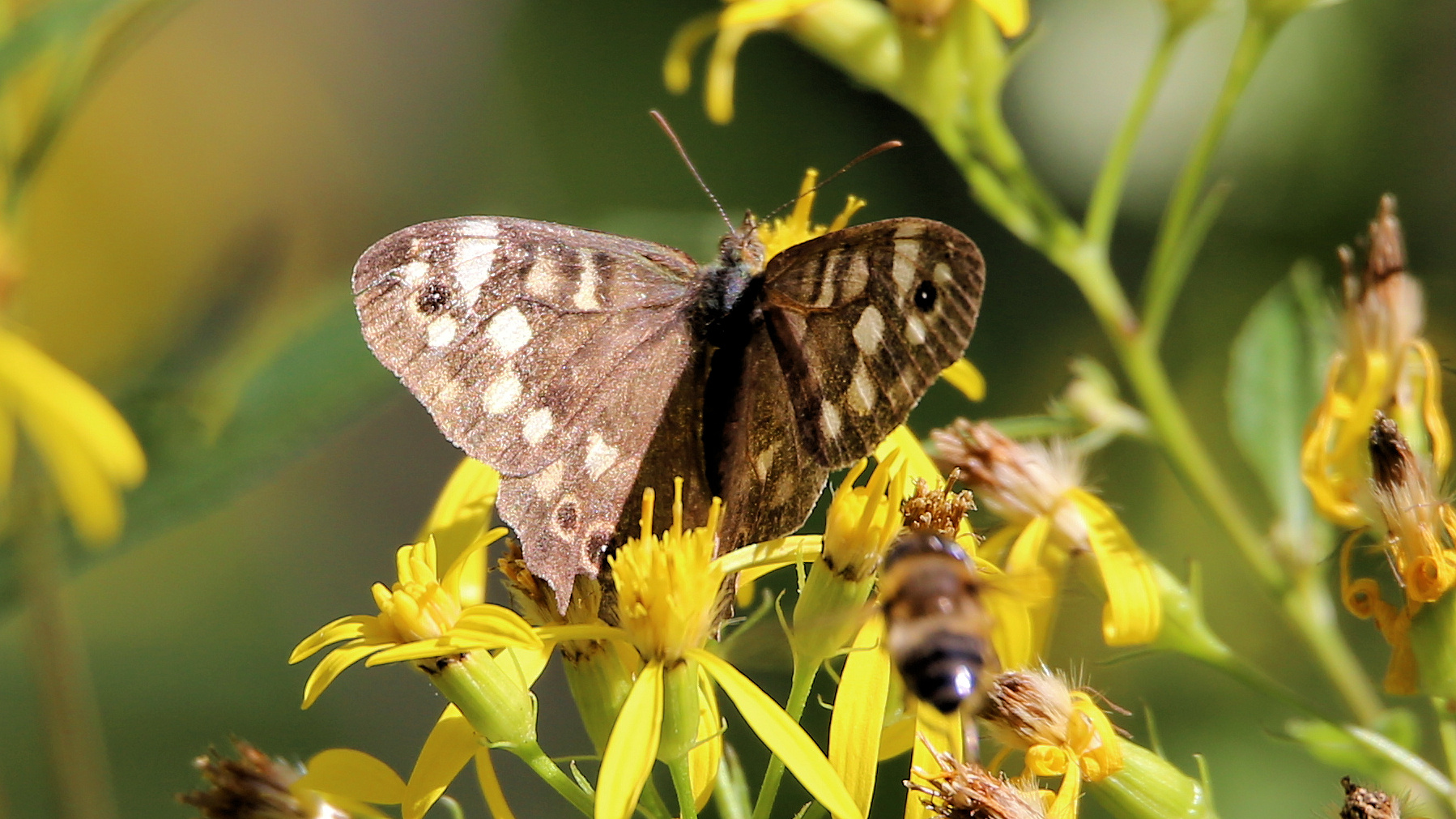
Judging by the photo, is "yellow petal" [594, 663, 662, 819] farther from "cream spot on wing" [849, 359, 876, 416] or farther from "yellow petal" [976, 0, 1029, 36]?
"yellow petal" [976, 0, 1029, 36]

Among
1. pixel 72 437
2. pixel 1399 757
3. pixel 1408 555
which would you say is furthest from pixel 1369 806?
pixel 72 437

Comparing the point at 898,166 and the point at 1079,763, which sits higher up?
the point at 898,166

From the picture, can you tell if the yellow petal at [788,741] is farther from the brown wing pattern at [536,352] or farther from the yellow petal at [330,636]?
the yellow petal at [330,636]

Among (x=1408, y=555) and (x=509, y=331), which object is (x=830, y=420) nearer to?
(x=509, y=331)

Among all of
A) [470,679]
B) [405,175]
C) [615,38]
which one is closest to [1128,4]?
[615,38]

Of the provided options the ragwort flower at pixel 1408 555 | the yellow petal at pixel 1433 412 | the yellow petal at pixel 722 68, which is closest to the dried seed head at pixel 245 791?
the yellow petal at pixel 722 68

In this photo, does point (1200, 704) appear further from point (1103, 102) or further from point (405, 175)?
point (405, 175)
